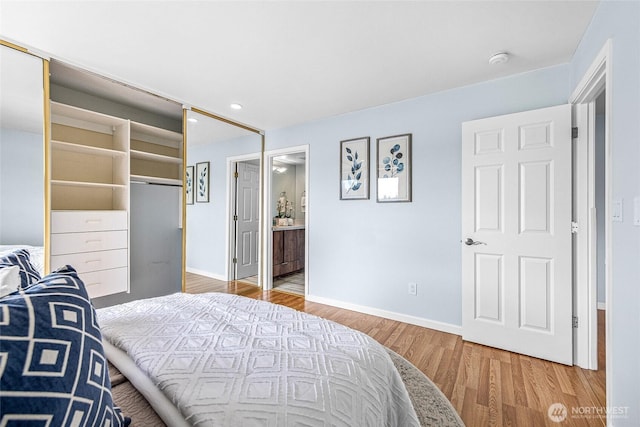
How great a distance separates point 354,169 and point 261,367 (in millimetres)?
2792

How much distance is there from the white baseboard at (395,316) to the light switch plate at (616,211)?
5.58 feet

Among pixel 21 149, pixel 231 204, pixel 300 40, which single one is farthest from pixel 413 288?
pixel 21 149

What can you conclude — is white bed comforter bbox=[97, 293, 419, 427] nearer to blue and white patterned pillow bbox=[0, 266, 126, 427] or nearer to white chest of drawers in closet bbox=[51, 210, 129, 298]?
blue and white patterned pillow bbox=[0, 266, 126, 427]

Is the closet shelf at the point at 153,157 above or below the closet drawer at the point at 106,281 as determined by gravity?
above

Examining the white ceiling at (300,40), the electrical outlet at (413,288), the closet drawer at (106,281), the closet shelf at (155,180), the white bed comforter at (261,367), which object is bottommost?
the electrical outlet at (413,288)

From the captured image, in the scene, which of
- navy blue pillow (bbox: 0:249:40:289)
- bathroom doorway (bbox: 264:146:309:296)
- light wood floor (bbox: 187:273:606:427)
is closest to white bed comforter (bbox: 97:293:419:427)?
navy blue pillow (bbox: 0:249:40:289)

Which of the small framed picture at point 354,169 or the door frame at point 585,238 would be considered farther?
the small framed picture at point 354,169

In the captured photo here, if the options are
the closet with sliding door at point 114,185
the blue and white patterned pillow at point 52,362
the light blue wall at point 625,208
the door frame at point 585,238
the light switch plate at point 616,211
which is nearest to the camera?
the blue and white patterned pillow at point 52,362

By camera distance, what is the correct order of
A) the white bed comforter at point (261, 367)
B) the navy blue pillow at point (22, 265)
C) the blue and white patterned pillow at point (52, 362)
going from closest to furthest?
1. the blue and white patterned pillow at point (52, 362)
2. the white bed comforter at point (261, 367)
3. the navy blue pillow at point (22, 265)

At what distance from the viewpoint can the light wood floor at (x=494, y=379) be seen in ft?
5.42

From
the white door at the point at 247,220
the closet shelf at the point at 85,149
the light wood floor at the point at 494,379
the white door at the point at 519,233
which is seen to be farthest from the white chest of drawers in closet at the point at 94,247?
the white door at the point at 519,233

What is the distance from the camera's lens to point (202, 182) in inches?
160

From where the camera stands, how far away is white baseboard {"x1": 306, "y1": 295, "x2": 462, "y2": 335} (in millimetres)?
2799

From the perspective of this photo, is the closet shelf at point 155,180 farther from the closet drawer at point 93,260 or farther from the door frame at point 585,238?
the door frame at point 585,238
